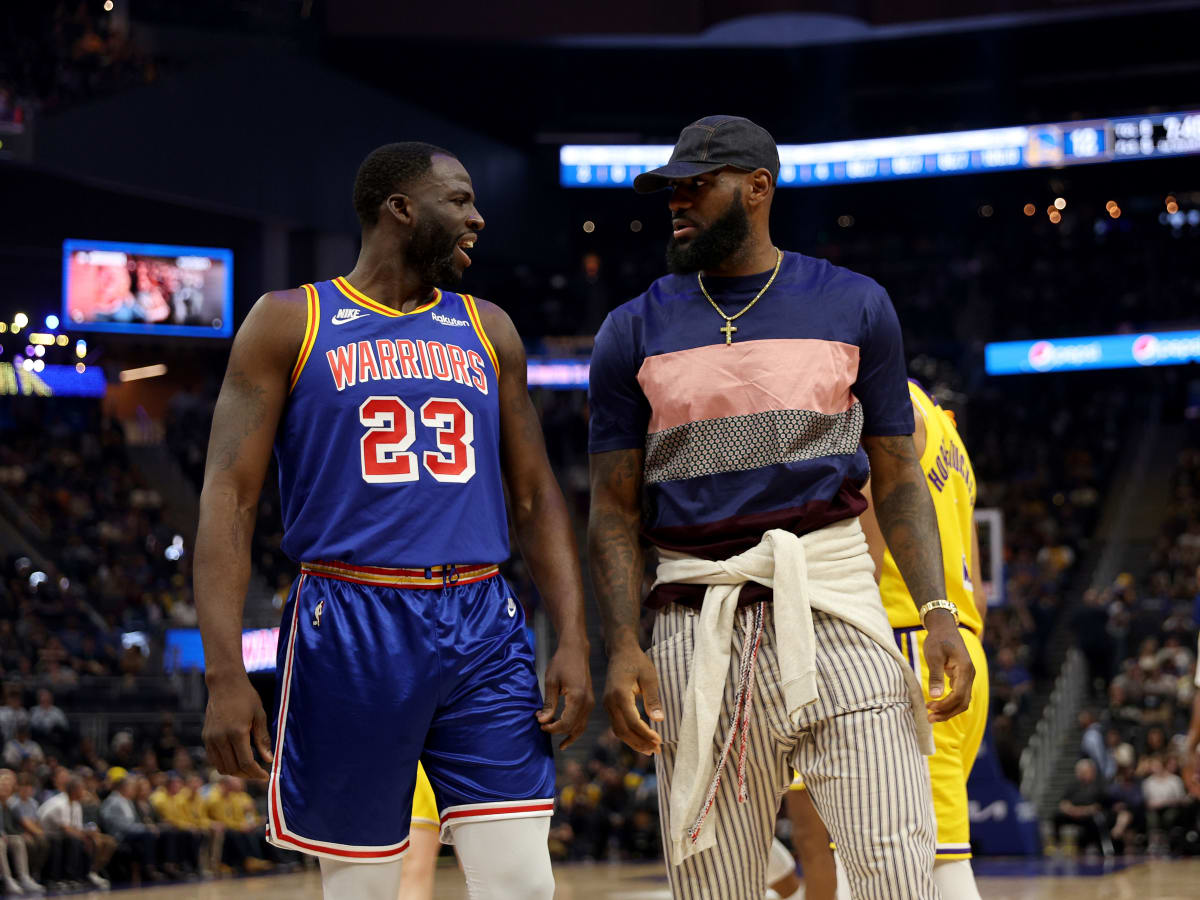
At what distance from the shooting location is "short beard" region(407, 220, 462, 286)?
161 inches

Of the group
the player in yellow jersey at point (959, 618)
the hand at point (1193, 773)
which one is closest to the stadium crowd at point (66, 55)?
the player in yellow jersey at point (959, 618)

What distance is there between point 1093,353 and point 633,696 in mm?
26583

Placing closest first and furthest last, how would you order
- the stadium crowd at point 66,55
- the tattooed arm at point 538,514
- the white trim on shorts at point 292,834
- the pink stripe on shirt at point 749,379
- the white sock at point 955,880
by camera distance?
the white trim on shorts at point 292,834
the pink stripe on shirt at point 749,379
the tattooed arm at point 538,514
the white sock at point 955,880
the stadium crowd at point 66,55

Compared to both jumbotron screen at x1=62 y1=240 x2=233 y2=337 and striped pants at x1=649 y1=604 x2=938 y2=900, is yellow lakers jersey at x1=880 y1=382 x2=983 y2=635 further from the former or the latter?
jumbotron screen at x1=62 y1=240 x2=233 y2=337

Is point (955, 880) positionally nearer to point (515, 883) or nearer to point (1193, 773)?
point (1193, 773)

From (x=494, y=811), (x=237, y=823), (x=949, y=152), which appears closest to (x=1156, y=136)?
(x=949, y=152)

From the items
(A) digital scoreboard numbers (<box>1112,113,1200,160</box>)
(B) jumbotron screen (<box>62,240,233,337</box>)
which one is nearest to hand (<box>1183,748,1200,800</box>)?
(B) jumbotron screen (<box>62,240,233,337</box>)

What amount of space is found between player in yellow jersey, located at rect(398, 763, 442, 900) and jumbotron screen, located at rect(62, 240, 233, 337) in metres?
21.6

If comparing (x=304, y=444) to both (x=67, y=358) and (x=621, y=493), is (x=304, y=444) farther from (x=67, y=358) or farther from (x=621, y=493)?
(x=67, y=358)

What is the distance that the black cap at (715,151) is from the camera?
391 centimetres

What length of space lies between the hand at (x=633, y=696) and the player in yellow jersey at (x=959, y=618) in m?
1.39

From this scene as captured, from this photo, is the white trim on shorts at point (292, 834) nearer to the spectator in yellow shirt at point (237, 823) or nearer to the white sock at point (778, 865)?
the white sock at point (778, 865)

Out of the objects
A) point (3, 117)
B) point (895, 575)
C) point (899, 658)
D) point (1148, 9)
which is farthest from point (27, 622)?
point (1148, 9)

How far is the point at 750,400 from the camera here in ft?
12.5
